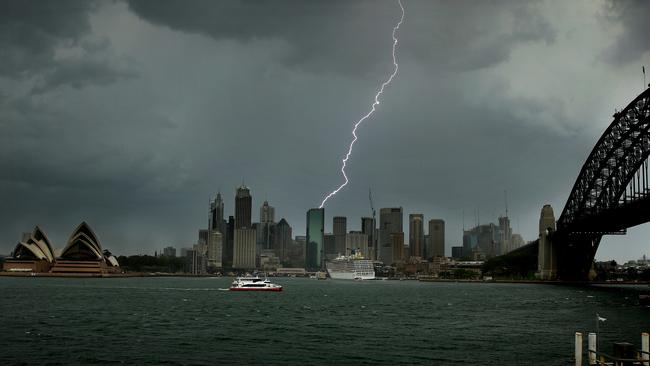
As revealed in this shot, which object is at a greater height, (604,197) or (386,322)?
(604,197)

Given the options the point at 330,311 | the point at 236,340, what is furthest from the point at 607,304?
the point at 236,340

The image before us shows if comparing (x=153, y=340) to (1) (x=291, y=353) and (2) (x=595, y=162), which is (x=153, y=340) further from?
(2) (x=595, y=162)

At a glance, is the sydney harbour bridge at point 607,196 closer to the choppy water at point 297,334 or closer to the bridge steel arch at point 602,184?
the bridge steel arch at point 602,184

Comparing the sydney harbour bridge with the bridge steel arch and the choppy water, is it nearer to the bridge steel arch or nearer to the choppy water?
the bridge steel arch

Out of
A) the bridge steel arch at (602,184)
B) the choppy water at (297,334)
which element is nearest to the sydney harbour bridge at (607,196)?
the bridge steel arch at (602,184)

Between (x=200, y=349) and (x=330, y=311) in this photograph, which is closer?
(x=200, y=349)

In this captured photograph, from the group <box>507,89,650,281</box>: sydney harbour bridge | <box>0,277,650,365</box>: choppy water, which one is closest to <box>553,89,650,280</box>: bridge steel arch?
<box>507,89,650,281</box>: sydney harbour bridge

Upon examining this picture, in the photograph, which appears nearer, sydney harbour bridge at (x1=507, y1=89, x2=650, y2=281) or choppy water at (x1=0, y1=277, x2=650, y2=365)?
choppy water at (x1=0, y1=277, x2=650, y2=365)

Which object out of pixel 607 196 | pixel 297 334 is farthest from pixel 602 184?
pixel 297 334
